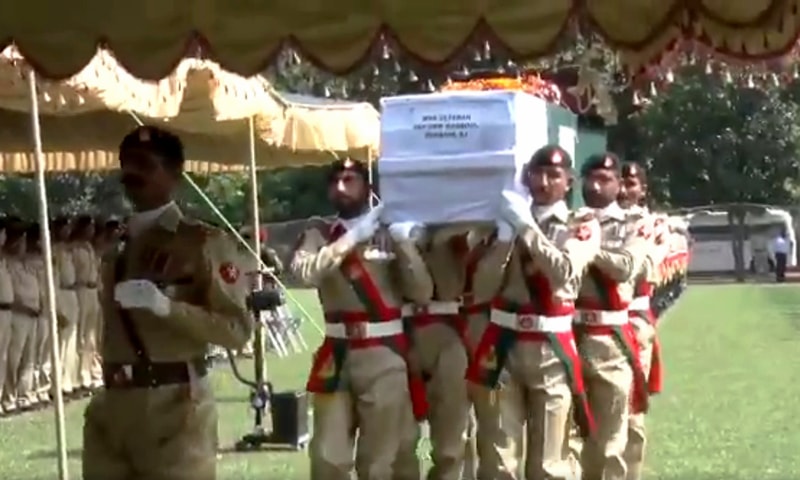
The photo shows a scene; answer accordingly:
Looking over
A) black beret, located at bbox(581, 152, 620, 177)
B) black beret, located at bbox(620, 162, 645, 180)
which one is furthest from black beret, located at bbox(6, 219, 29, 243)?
black beret, located at bbox(581, 152, 620, 177)

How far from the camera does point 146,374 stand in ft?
19.1

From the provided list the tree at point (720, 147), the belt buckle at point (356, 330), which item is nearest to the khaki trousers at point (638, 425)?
the belt buckle at point (356, 330)

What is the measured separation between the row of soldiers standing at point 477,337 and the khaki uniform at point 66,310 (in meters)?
7.97

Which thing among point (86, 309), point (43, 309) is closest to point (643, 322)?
point (43, 309)

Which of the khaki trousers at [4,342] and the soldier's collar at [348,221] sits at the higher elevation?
the soldier's collar at [348,221]

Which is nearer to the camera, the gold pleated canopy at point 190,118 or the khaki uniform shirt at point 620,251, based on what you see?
the khaki uniform shirt at point 620,251

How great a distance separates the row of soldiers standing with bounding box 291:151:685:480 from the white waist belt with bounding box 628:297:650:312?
533 mm

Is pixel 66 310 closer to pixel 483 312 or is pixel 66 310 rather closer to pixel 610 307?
pixel 483 312

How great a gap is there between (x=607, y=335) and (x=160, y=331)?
361cm

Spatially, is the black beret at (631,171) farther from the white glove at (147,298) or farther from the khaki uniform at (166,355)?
the white glove at (147,298)

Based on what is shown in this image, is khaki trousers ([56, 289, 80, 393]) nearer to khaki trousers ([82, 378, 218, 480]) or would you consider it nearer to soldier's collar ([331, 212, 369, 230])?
soldier's collar ([331, 212, 369, 230])

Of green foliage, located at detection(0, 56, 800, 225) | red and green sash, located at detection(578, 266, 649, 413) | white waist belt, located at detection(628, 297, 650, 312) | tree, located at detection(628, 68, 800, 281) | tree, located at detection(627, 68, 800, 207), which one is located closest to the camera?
red and green sash, located at detection(578, 266, 649, 413)

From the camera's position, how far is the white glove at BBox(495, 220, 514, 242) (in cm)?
776

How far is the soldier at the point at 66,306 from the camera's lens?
53.5 ft
